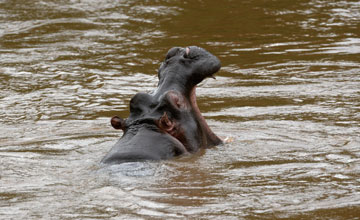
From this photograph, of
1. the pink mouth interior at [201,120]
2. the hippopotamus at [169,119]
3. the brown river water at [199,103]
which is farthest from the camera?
the pink mouth interior at [201,120]

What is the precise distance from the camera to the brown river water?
460cm

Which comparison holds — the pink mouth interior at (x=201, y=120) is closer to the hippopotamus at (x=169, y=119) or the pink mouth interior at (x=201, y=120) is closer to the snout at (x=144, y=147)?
the hippopotamus at (x=169, y=119)

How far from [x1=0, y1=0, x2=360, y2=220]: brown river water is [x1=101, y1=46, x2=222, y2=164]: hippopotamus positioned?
0.11 metres

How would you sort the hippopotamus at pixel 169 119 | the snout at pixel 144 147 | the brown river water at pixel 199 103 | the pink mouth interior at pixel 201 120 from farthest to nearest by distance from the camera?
1. the pink mouth interior at pixel 201 120
2. the hippopotamus at pixel 169 119
3. the snout at pixel 144 147
4. the brown river water at pixel 199 103

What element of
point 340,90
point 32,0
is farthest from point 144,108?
Result: point 32,0

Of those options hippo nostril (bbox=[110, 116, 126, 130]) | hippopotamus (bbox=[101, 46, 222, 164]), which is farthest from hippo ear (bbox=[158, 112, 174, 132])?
hippo nostril (bbox=[110, 116, 126, 130])

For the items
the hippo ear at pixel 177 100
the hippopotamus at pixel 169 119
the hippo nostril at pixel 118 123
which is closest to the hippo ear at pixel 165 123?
the hippopotamus at pixel 169 119

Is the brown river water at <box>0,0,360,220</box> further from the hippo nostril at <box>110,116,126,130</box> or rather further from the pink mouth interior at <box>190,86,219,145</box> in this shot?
the hippo nostril at <box>110,116,126,130</box>

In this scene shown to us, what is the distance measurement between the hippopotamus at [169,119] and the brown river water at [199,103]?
0.36ft

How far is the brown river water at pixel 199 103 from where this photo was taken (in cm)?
460

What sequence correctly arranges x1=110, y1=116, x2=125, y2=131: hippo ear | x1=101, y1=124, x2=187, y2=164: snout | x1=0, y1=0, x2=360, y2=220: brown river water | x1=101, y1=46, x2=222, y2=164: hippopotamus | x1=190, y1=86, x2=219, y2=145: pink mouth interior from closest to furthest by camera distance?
x1=0, y1=0, x2=360, y2=220: brown river water, x1=101, y1=124, x2=187, y2=164: snout, x1=101, y1=46, x2=222, y2=164: hippopotamus, x1=110, y1=116, x2=125, y2=131: hippo ear, x1=190, y1=86, x2=219, y2=145: pink mouth interior

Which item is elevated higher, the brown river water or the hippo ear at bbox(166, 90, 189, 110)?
the hippo ear at bbox(166, 90, 189, 110)

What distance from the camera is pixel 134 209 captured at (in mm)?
4395

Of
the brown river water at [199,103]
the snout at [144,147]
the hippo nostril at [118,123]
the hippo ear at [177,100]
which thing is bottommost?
the brown river water at [199,103]
